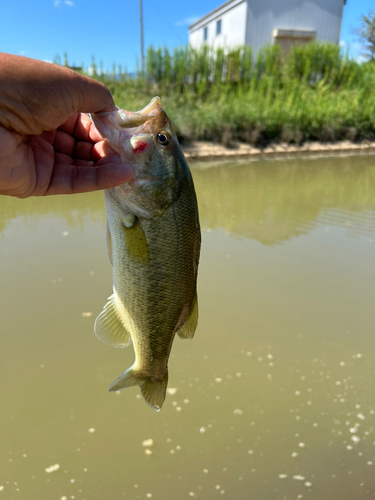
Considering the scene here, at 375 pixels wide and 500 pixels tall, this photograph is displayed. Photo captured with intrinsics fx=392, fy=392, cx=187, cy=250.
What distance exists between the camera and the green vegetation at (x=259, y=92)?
16516mm

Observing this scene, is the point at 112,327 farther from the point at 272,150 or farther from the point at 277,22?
the point at 277,22

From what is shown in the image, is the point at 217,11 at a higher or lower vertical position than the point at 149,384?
higher

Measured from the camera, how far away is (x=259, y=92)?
64.0ft

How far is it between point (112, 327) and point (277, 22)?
92.1 ft

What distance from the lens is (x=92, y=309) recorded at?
3977mm

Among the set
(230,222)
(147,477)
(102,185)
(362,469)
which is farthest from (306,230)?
(102,185)

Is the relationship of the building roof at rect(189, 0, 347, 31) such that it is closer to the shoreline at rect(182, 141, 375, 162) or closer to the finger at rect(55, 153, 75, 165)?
the shoreline at rect(182, 141, 375, 162)

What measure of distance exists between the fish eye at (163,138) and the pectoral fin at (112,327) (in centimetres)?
75

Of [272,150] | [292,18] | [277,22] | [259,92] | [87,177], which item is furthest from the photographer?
[292,18]

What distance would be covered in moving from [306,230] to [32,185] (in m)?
5.43

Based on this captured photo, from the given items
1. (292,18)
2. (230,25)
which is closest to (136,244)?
(230,25)

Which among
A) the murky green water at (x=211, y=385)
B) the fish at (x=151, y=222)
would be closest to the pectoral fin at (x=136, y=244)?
the fish at (x=151, y=222)

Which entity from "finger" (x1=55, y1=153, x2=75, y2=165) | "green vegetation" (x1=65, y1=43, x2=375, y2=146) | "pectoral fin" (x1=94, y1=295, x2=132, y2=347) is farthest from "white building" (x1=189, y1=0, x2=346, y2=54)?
"pectoral fin" (x1=94, y1=295, x2=132, y2=347)

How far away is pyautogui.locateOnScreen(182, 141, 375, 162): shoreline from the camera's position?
49.0 feet
